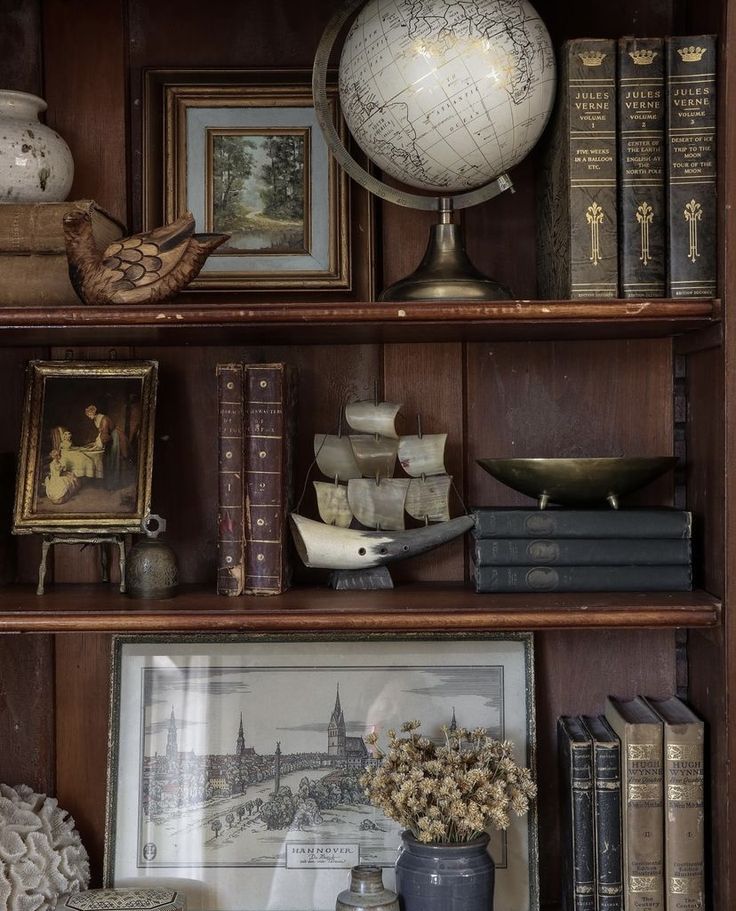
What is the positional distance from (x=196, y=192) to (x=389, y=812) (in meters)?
0.81

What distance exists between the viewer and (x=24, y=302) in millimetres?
1276

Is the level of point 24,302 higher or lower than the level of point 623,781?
higher

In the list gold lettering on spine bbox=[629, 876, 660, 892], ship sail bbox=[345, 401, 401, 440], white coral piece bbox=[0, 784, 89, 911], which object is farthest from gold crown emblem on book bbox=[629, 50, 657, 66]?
white coral piece bbox=[0, 784, 89, 911]

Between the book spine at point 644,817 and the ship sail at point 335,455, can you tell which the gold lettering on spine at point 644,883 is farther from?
the ship sail at point 335,455

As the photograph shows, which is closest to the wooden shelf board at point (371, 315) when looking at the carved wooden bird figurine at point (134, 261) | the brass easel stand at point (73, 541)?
the carved wooden bird figurine at point (134, 261)

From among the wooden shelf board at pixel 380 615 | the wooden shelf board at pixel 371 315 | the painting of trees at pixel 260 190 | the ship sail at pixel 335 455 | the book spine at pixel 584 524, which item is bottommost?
the wooden shelf board at pixel 380 615

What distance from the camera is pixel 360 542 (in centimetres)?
134

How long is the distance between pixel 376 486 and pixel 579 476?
254mm

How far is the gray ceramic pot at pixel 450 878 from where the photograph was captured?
124cm

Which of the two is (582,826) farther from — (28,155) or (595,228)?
(28,155)

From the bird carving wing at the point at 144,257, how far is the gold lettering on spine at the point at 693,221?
0.55 m

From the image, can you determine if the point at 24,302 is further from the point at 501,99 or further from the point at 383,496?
the point at 501,99

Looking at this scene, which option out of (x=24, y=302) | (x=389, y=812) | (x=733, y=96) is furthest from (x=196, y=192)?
(x=389, y=812)

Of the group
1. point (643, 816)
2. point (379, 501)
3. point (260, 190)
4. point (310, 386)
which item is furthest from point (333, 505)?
point (643, 816)
